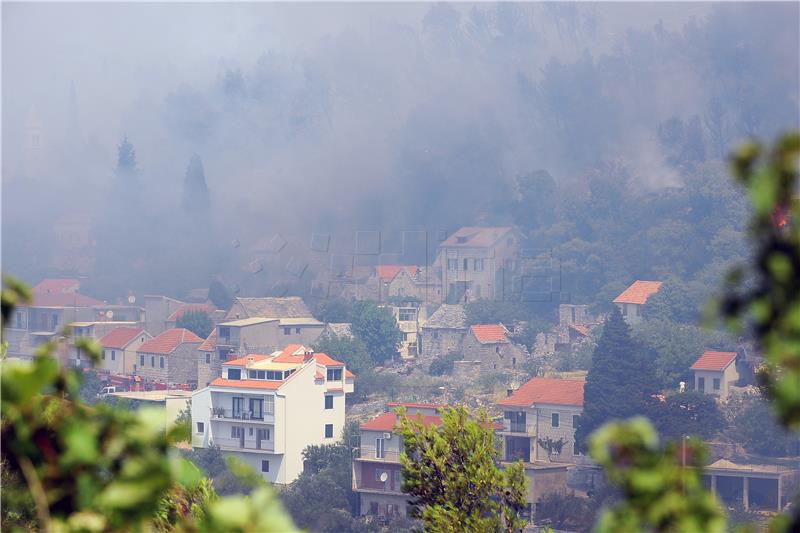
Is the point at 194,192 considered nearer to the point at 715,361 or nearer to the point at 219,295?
the point at 219,295

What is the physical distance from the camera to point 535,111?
2822 inches

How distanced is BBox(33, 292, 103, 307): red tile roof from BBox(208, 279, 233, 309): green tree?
15.4 feet

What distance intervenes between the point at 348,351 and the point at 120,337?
859 centimetres

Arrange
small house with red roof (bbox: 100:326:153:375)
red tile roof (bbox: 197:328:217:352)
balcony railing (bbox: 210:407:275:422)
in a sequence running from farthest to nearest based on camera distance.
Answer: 1. small house with red roof (bbox: 100:326:153:375)
2. red tile roof (bbox: 197:328:217:352)
3. balcony railing (bbox: 210:407:275:422)

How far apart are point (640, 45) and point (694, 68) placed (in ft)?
16.3

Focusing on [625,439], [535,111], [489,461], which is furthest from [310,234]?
[625,439]

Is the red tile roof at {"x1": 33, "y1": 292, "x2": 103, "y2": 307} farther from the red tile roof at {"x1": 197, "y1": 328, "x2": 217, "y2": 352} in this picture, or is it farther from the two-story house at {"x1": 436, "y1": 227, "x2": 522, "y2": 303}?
the two-story house at {"x1": 436, "y1": 227, "x2": 522, "y2": 303}

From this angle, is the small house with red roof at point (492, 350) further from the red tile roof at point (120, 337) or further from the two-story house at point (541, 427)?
the red tile roof at point (120, 337)

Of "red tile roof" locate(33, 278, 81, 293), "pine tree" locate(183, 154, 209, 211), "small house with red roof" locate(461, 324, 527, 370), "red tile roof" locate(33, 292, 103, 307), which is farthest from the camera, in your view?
"pine tree" locate(183, 154, 209, 211)

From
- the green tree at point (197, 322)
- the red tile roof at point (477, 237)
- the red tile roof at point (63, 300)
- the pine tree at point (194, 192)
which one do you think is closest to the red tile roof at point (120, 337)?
the green tree at point (197, 322)

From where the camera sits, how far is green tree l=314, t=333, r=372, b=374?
39716 mm

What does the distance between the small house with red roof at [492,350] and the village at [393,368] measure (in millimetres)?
63

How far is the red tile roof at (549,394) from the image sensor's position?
3167 centimetres

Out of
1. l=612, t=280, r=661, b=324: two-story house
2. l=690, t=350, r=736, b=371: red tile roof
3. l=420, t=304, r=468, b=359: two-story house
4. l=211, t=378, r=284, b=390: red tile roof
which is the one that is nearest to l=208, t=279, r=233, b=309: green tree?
l=420, t=304, r=468, b=359: two-story house
